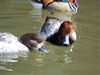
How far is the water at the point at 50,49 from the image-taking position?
7.21 m

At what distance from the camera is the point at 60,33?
29.9 feet

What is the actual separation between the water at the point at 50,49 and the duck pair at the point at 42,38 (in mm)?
133

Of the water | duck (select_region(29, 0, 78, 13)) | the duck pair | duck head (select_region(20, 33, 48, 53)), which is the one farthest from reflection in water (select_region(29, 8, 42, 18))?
duck head (select_region(20, 33, 48, 53))

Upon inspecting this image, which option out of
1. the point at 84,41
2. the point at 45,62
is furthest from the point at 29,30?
the point at 45,62

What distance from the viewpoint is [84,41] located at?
29.1 ft

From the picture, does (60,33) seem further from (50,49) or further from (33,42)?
(33,42)

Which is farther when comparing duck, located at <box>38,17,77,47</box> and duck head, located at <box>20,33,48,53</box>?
duck, located at <box>38,17,77,47</box>

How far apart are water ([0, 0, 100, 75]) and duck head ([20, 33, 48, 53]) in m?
0.10

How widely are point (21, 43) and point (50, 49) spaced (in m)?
0.57

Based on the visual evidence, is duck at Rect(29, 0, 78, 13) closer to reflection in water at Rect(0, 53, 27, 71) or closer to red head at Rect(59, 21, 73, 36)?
red head at Rect(59, 21, 73, 36)

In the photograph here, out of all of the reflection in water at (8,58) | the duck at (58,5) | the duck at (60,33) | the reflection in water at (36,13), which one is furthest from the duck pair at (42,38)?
the duck at (58,5)

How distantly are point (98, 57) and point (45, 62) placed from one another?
3.50 ft

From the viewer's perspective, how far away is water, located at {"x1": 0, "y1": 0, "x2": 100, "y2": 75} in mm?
7207

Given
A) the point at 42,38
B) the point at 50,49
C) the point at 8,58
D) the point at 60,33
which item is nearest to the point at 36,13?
the point at 60,33
